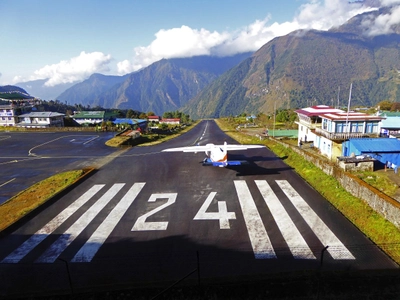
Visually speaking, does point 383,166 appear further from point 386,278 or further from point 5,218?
point 5,218

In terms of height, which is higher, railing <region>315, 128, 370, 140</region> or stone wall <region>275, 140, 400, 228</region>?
railing <region>315, 128, 370, 140</region>

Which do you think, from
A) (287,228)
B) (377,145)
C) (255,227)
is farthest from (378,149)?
(255,227)

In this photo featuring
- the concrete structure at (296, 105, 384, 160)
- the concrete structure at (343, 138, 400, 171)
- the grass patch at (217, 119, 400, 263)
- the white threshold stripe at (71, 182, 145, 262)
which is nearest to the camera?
the white threshold stripe at (71, 182, 145, 262)

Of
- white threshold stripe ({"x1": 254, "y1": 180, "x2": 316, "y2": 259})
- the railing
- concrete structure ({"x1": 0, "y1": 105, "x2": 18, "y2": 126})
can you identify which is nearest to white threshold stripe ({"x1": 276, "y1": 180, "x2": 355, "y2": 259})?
white threshold stripe ({"x1": 254, "y1": 180, "x2": 316, "y2": 259})

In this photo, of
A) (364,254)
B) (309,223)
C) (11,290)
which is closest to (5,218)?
(11,290)

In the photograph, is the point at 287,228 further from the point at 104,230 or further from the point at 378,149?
the point at 378,149

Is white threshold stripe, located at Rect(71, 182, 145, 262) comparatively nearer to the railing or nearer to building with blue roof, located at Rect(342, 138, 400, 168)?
building with blue roof, located at Rect(342, 138, 400, 168)
